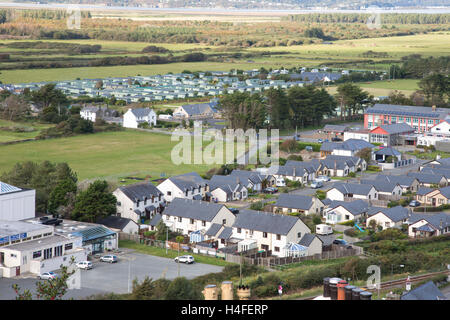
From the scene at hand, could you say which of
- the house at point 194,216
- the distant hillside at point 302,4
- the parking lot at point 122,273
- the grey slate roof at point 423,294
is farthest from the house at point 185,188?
the distant hillside at point 302,4

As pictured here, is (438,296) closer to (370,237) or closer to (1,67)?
(370,237)

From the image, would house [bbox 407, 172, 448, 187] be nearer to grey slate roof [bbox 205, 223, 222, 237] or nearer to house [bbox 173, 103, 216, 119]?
grey slate roof [bbox 205, 223, 222, 237]

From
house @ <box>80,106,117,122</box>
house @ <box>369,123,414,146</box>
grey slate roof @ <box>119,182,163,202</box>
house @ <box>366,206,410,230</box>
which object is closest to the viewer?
house @ <box>366,206,410,230</box>

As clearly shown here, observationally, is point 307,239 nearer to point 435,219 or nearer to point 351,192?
point 435,219

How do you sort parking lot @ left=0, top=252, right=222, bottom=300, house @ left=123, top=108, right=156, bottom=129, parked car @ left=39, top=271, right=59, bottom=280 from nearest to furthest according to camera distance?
parking lot @ left=0, top=252, right=222, bottom=300, parked car @ left=39, top=271, right=59, bottom=280, house @ left=123, top=108, right=156, bottom=129

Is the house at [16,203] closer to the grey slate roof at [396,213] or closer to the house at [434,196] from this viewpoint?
the grey slate roof at [396,213]

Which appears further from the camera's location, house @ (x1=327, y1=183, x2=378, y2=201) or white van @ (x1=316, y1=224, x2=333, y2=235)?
house @ (x1=327, y1=183, x2=378, y2=201)

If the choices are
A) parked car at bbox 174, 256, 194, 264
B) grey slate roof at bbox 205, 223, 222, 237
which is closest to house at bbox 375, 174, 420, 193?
grey slate roof at bbox 205, 223, 222, 237
